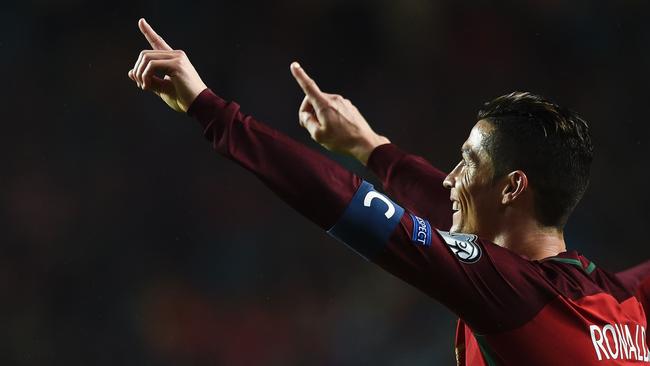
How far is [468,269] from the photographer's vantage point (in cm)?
158

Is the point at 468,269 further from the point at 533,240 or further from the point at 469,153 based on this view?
the point at 469,153

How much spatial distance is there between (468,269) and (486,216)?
1.36ft

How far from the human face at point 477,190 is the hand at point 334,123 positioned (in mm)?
333

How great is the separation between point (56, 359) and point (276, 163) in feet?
13.3

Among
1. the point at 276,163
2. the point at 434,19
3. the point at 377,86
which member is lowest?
the point at 377,86

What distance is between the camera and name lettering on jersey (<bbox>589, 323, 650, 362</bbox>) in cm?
171

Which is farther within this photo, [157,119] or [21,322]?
[157,119]

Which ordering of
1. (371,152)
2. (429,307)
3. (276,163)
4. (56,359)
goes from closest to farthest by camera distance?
(276,163) < (371,152) < (56,359) < (429,307)

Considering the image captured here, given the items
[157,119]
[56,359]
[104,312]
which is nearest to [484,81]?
[157,119]

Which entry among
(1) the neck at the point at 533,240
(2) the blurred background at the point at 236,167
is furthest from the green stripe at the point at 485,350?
(2) the blurred background at the point at 236,167

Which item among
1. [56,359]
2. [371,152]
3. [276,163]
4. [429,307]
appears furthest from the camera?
[429,307]

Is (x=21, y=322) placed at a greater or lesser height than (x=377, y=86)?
lesser

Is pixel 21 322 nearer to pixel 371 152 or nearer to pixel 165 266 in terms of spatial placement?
pixel 165 266

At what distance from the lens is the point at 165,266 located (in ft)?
17.3
